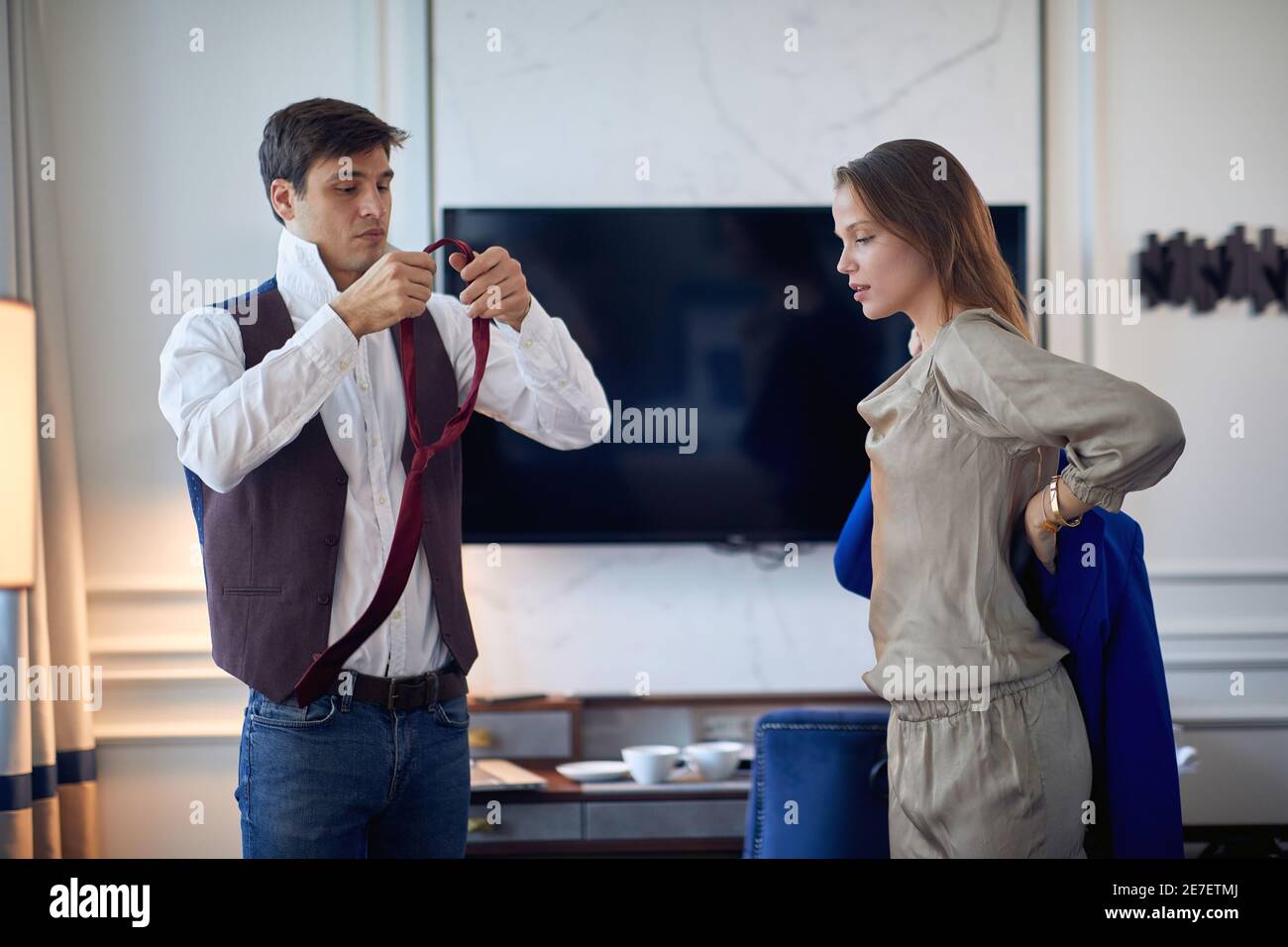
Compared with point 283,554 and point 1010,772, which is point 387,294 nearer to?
point 283,554

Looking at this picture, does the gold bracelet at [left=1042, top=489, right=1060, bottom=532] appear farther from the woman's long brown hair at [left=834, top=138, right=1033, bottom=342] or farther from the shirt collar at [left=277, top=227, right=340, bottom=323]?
the shirt collar at [left=277, top=227, right=340, bottom=323]

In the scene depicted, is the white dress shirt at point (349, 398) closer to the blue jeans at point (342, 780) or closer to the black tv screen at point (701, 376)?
the blue jeans at point (342, 780)

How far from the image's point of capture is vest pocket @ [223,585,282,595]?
2.83ft

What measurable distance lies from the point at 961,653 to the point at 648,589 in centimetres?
115

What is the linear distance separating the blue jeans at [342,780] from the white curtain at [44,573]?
2.43 ft

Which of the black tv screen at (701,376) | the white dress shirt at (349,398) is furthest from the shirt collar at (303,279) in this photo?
the black tv screen at (701,376)

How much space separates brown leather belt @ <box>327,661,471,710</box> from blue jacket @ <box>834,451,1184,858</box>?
1.46ft

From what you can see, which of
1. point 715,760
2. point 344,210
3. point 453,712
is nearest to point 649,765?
point 715,760

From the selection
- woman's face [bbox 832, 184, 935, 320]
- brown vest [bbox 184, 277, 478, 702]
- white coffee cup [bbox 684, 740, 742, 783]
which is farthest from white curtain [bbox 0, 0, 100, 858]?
woman's face [bbox 832, 184, 935, 320]

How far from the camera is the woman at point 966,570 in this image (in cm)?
72

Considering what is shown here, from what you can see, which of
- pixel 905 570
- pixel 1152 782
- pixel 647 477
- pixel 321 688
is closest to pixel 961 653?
pixel 905 570

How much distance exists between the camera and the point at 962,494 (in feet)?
2.40
